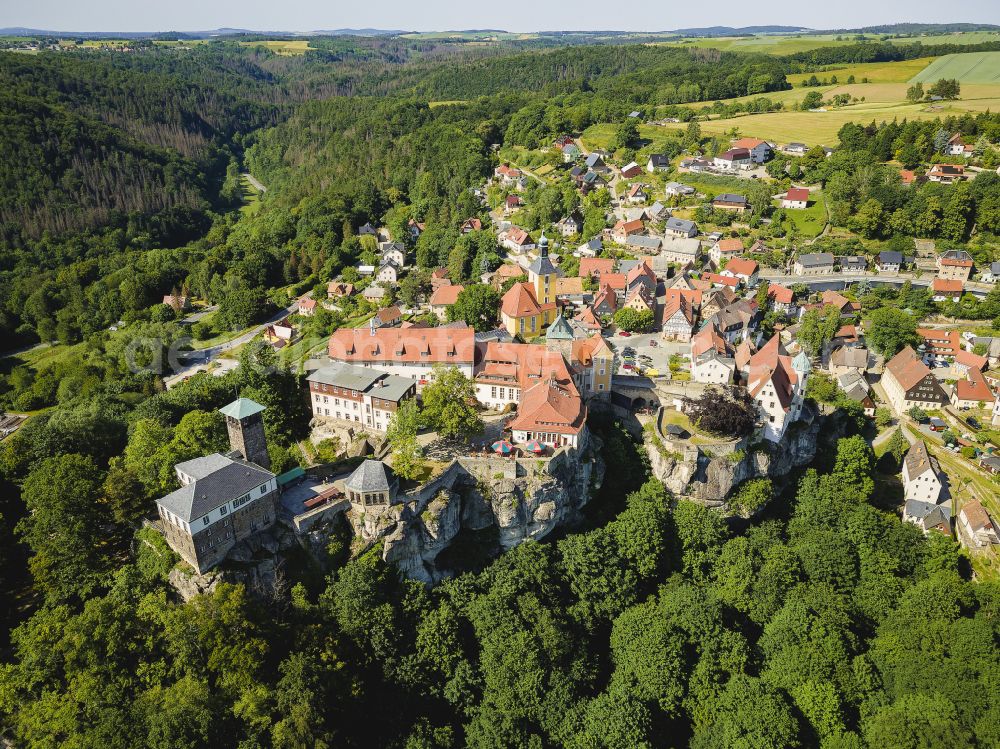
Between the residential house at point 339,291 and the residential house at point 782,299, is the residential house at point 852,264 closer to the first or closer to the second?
the residential house at point 782,299

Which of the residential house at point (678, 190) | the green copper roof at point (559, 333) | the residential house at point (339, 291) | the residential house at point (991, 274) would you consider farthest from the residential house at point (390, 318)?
the residential house at point (991, 274)

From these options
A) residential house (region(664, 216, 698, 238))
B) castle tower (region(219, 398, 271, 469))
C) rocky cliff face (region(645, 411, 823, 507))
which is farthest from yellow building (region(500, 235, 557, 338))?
residential house (region(664, 216, 698, 238))

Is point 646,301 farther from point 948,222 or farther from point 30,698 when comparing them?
point 30,698

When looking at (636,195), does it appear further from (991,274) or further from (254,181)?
(254,181)

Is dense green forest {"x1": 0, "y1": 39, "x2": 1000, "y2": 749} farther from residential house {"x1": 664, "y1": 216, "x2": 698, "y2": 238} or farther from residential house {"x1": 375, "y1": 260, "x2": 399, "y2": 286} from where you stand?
residential house {"x1": 664, "y1": 216, "x2": 698, "y2": 238}

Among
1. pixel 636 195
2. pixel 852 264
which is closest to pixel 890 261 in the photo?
pixel 852 264

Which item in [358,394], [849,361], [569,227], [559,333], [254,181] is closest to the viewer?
[358,394]

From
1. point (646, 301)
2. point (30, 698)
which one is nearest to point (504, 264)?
point (646, 301)
